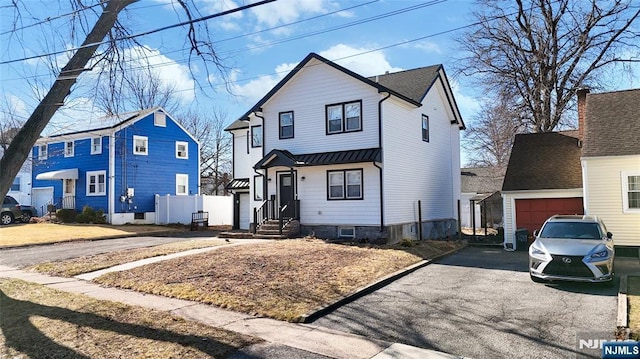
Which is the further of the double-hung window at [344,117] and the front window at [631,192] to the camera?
the double-hung window at [344,117]

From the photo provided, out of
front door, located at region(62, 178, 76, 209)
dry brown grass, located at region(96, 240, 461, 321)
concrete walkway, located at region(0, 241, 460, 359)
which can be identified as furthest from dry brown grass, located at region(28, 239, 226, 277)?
front door, located at region(62, 178, 76, 209)

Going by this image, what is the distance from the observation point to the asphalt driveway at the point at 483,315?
6492mm

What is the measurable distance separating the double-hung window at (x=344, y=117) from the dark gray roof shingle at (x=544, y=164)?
22.5 ft

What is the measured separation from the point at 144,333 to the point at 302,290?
11.7ft

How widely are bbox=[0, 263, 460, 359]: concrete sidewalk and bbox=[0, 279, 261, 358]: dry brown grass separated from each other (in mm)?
337

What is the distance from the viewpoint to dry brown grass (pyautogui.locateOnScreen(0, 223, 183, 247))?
20.1 metres

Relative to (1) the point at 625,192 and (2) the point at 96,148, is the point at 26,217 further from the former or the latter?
(1) the point at 625,192

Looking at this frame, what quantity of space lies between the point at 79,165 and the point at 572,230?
30.8 metres

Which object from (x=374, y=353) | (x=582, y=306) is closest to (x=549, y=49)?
(x=582, y=306)

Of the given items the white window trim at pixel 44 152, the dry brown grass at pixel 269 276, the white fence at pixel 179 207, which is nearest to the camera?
the dry brown grass at pixel 269 276

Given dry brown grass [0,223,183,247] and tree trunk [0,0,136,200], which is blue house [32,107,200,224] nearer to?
dry brown grass [0,223,183,247]

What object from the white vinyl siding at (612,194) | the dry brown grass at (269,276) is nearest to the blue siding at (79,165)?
the dry brown grass at (269,276)

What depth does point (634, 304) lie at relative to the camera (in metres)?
8.20

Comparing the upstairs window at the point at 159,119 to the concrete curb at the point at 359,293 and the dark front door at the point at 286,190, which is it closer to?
the dark front door at the point at 286,190
